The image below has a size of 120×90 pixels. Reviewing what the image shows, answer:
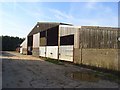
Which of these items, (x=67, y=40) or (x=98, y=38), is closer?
(x=98, y=38)

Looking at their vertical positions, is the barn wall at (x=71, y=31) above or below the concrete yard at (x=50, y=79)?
above

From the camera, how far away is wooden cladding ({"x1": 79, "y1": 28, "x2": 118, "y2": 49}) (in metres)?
25.2

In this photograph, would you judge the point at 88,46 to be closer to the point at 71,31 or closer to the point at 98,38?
the point at 98,38

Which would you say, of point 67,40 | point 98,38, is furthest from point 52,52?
point 98,38

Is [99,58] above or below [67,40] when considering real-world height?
below

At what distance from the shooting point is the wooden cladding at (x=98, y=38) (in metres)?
25.2

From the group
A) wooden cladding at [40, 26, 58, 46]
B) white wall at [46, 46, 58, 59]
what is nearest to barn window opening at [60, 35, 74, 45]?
white wall at [46, 46, 58, 59]

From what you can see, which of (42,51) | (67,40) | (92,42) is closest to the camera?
(92,42)

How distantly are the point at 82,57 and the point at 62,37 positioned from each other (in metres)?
9.11

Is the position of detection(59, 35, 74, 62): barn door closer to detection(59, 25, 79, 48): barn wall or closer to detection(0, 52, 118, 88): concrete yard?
detection(59, 25, 79, 48): barn wall

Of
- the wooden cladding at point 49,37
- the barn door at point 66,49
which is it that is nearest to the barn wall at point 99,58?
the barn door at point 66,49

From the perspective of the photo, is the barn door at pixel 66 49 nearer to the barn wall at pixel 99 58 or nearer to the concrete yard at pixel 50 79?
the barn wall at pixel 99 58

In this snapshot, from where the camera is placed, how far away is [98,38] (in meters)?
25.7

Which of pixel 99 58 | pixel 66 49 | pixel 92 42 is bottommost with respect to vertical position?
pixel 99 58
